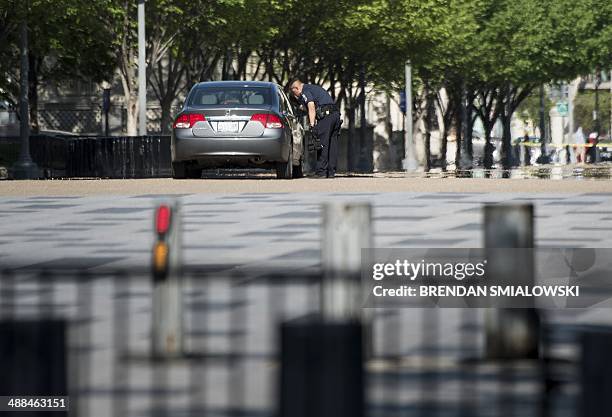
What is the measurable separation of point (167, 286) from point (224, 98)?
21182 millimetres

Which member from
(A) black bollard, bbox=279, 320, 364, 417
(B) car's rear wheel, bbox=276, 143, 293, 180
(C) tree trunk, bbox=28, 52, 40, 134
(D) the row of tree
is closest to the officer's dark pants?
(B) car's rear wheel, bbox=276, 143, 293, 180

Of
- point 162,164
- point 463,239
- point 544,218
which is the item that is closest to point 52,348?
point 463,239

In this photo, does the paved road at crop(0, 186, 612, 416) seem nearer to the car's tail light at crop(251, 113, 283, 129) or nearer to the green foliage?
the car's tail light at crop(251, 113, 283, 129)

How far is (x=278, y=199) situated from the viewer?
21219 millimetres

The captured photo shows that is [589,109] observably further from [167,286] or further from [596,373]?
[596,373]

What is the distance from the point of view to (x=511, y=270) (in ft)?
22.5

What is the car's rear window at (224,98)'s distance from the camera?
1085 inches

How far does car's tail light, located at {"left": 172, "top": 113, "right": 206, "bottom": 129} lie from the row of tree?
1455 cm

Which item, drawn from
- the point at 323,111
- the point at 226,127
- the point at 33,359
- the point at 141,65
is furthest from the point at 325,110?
the point at 33,359

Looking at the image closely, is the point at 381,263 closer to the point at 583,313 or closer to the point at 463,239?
the point at 583,313

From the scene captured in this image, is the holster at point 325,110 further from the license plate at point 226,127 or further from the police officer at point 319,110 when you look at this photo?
the license plate at point 226,127

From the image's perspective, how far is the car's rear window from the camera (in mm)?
27562

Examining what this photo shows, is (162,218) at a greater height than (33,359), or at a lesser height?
greater

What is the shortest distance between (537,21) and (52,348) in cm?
6365
